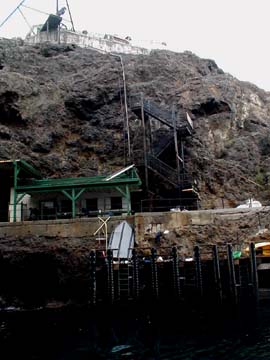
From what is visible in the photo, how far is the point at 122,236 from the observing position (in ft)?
94.7

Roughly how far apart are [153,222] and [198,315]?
9.10 meters

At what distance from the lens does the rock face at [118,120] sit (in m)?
41.4

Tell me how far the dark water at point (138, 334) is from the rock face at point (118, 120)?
1765 centimetres

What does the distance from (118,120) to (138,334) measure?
1164 inches

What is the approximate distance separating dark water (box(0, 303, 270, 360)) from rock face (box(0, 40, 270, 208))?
17.7 metres

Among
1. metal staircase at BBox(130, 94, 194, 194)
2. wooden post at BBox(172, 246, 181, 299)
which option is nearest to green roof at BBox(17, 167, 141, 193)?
metal staircase at BBox(130, 94, 194, 194)

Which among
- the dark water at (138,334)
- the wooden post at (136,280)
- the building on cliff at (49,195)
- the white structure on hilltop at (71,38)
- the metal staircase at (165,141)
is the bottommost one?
the dark water at (138,334)

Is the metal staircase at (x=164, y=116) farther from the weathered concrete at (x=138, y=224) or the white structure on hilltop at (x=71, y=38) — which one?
the white structure on hilltop at (x=71, y=38)

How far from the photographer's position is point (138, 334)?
1941 cm

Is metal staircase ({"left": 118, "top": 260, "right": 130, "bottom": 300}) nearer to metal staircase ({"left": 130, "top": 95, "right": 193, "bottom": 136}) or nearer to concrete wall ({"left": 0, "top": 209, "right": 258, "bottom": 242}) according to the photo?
concrete wall ({"left": 0, "top": 209, "right": 258, "bottom": 242})

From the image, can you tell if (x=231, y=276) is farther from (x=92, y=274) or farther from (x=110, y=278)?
(x=92, y=274)

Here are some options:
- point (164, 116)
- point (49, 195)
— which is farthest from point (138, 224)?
point (164, 116)

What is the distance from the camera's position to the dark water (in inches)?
630

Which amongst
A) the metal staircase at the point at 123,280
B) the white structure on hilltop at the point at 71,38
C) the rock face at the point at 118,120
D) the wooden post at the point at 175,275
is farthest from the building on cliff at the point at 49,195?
the white structure on hilltop at the point at 71,38
